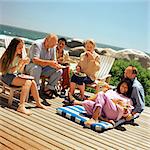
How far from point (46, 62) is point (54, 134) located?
1.57 metres

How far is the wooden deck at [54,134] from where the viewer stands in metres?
2.46

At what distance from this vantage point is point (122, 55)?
16.3m

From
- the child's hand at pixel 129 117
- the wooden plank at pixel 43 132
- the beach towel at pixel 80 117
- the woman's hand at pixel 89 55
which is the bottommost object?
the child's hand at pixel 129 117

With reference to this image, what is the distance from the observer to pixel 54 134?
9.03 ft

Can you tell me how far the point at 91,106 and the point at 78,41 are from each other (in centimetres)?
1942

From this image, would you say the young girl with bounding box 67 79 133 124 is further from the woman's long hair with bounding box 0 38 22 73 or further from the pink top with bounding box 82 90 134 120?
the woman's long hair with bounding box 0 38 22 73

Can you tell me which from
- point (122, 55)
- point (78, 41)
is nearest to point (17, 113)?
point (122, 55)

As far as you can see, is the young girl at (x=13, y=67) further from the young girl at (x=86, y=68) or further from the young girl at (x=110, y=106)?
the young girl at (x=86, y=68)

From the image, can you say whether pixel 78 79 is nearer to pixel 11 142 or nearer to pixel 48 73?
pixel 48 73

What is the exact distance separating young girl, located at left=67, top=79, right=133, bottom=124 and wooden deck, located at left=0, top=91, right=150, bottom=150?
0.18 metres

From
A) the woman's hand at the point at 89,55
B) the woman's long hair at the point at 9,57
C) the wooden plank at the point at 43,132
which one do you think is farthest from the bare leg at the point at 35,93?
the woman's hand at the point at 89,55

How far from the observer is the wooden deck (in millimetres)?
2457

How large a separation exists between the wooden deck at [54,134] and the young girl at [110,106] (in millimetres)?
184

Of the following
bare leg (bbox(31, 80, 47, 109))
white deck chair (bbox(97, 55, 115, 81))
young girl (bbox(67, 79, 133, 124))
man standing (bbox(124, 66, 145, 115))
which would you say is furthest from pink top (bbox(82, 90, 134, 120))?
white deck chair (bbox(97, 55, 115, 81))
